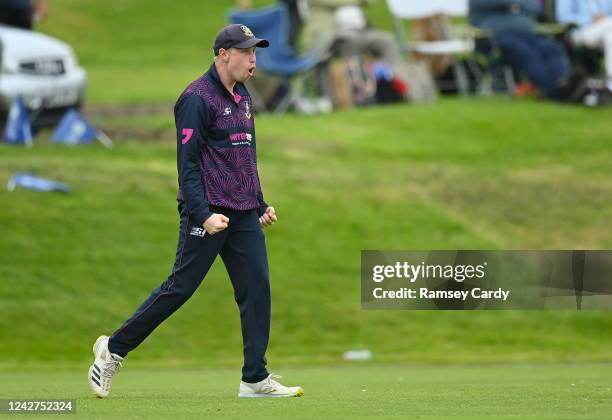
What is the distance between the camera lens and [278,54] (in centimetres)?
2803

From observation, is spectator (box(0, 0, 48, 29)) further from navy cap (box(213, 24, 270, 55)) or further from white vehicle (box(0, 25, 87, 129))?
navy cap (box(213, 24, 270, 55))

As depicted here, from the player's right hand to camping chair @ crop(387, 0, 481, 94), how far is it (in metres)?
20.9

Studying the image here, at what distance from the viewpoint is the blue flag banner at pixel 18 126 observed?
23.2m

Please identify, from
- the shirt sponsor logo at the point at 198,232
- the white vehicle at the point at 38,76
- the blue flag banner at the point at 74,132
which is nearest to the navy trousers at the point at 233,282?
the shirt sponsor logo at the point at 198,232

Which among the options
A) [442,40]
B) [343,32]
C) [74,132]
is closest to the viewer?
[74,132]

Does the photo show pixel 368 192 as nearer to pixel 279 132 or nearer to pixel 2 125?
pixel 279 132

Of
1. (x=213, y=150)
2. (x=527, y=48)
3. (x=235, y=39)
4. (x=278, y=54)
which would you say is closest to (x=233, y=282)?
(x=213, y=150)

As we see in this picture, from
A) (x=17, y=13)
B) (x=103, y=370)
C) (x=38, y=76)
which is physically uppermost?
(x=103, y=370)

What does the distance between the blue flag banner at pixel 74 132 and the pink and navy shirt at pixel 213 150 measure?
48.0ft

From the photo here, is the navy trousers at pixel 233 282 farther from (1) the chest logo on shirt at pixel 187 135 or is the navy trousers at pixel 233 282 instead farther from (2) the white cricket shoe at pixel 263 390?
(1) the chest logo on shirt at pixel 187 135

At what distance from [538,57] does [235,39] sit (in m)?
19.3

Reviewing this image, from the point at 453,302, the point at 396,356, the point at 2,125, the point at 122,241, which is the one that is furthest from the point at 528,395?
the point at 2,125

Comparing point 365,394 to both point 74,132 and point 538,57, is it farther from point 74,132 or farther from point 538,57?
point 538,57

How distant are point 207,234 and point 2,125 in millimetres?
14721
